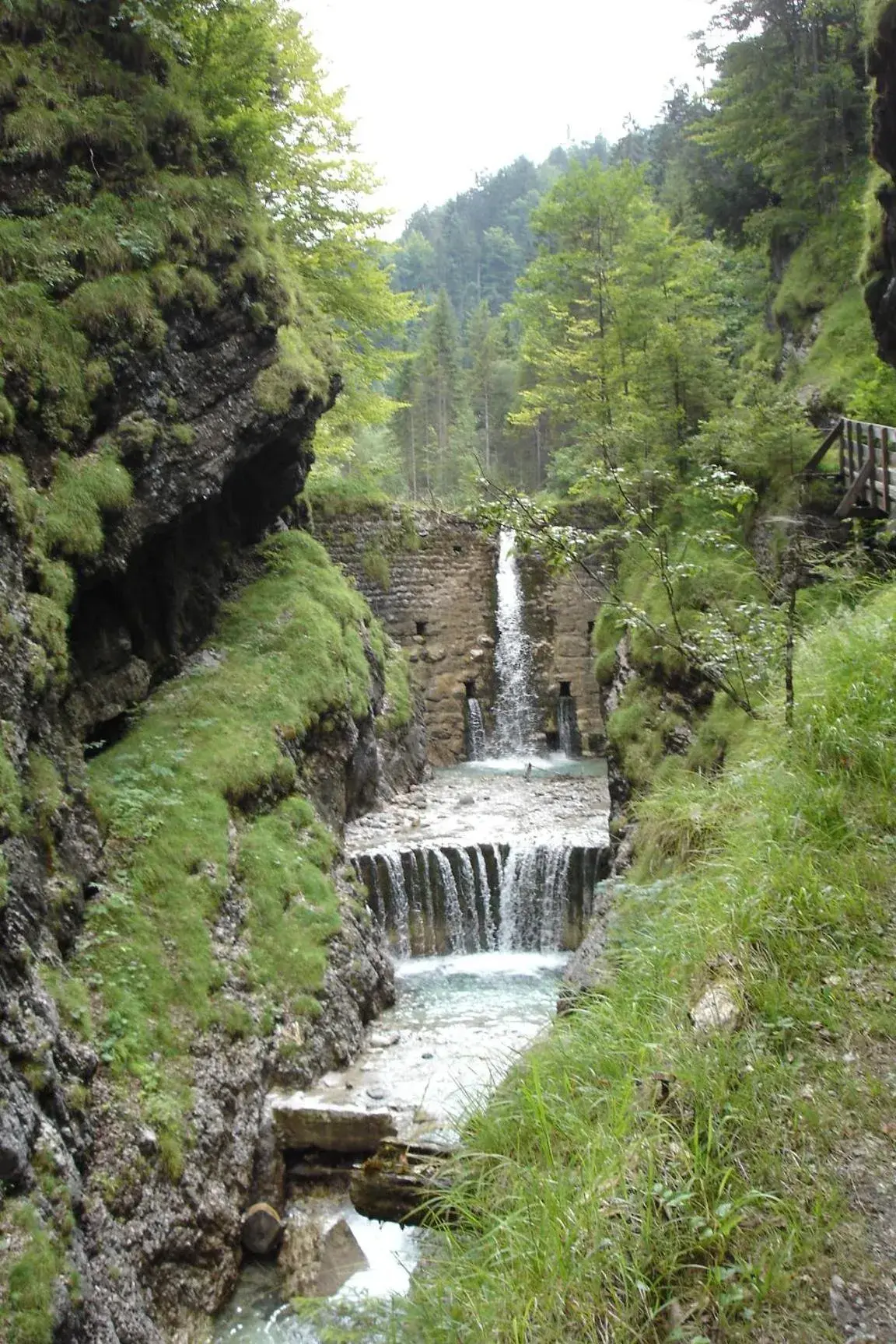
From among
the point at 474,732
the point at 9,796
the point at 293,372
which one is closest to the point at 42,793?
the point at 9,796

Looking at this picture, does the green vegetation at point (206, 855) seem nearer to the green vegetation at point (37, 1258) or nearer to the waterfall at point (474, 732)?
the green vegetation at point (37, 1258)

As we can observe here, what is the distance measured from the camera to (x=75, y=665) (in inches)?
283

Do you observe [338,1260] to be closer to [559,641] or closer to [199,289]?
[199,289]

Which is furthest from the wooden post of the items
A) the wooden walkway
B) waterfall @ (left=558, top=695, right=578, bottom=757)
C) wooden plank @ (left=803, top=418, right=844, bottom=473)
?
waterfall @ (left=558, top=695, right=578, bottom=757)

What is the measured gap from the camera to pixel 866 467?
870 centimetres

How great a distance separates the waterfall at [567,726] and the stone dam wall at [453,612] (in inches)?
3.7

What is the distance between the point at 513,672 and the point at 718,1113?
48.0 ft

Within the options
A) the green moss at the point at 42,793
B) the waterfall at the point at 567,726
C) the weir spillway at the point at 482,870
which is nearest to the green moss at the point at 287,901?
the weir spillway at the point at 482,870

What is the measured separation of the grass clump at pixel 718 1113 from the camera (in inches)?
86.7

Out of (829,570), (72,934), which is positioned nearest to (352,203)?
(829,570)

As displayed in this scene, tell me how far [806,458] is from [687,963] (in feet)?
28.7

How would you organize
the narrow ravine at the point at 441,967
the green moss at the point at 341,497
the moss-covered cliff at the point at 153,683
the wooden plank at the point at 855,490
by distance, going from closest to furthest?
1. the moss-covered cliff at the point at 153,683
2. the narrow ravine at the point at 441,967
3. the wooden plank at the point at 855,490
4. the green moss at the point at 341,497

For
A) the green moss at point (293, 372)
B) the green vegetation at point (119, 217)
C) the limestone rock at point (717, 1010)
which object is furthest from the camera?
the green moss at point (293, 372)

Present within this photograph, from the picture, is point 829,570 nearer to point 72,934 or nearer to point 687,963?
point 687,963
